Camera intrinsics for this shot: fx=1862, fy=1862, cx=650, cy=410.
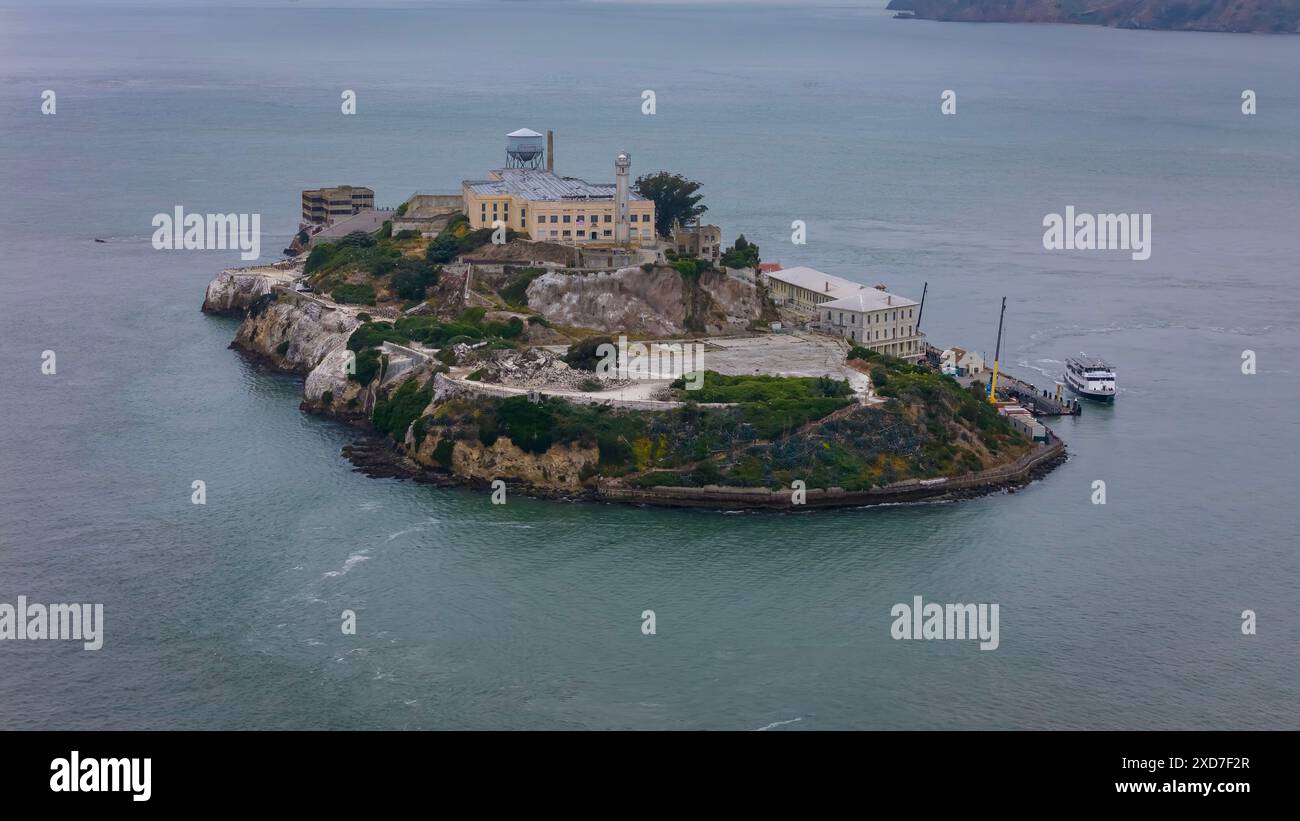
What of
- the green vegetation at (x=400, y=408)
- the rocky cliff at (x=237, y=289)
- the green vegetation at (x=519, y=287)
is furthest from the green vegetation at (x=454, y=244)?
the green vegetation at (x=400, y=408)

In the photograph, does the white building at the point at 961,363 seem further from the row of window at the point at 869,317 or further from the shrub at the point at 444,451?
the shrub at the point at 444,451

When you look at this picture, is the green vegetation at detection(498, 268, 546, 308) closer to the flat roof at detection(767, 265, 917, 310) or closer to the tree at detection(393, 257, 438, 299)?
the tree at detection(393, 257, 438, 299)

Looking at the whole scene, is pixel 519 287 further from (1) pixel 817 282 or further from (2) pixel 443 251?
(1) pixel 817 282

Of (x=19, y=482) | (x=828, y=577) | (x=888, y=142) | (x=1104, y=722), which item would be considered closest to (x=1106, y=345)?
(x=828, y=577)

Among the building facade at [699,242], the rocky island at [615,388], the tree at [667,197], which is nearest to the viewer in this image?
the rocky island at [615,388]

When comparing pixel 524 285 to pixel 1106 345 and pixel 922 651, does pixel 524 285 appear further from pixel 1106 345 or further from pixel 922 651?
pixel 922 651

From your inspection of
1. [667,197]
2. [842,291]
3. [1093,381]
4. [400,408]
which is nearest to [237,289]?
[667,197]
